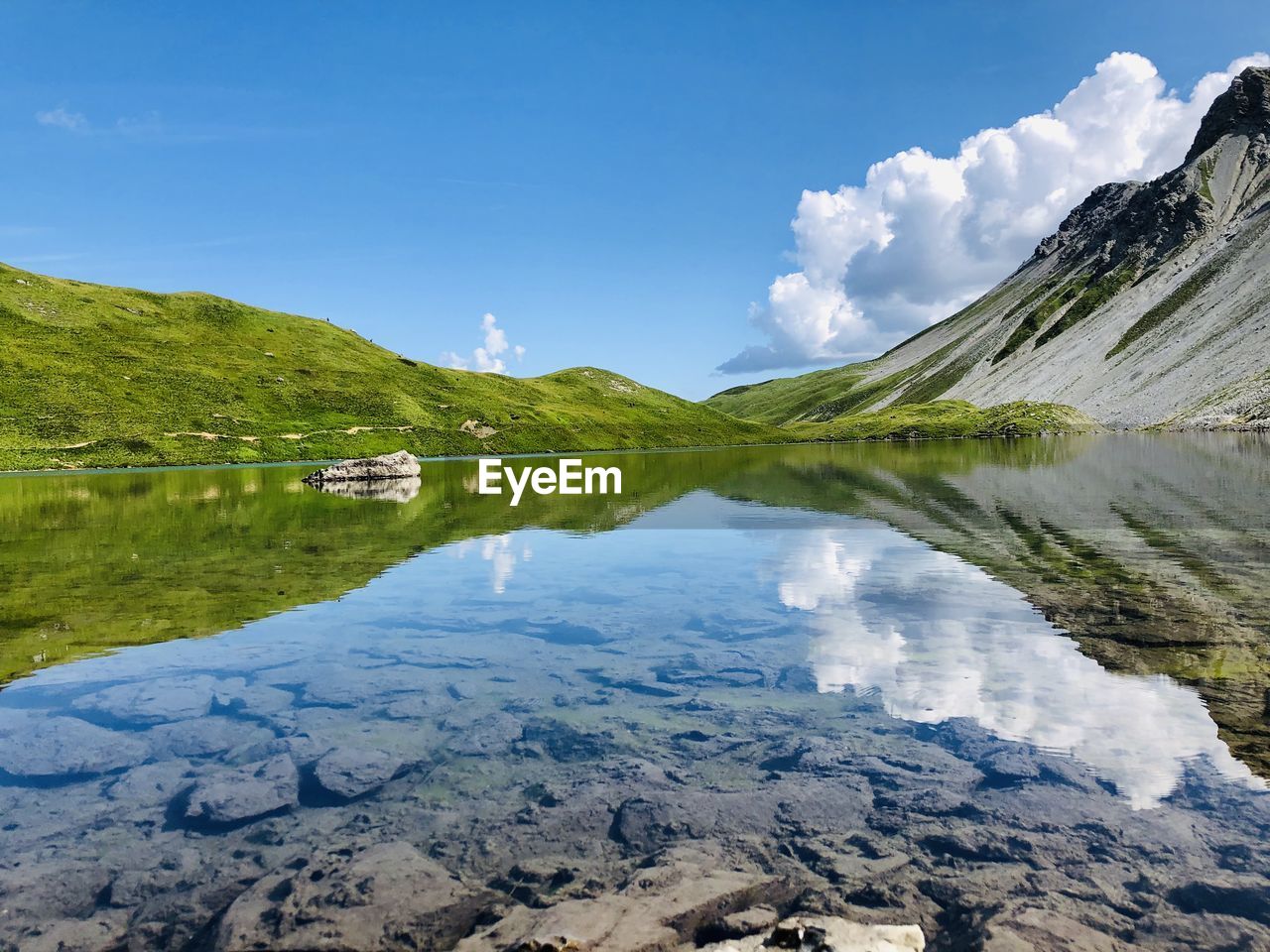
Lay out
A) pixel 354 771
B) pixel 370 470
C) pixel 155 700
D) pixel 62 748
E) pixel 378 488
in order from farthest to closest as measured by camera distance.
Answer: pixel 370 470 → pixel 378 488 → pixel 155 700 → pixel 62 748 → pixel 354 771

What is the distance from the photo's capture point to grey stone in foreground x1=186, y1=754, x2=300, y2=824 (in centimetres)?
1077

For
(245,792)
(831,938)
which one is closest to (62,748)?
(245,792)

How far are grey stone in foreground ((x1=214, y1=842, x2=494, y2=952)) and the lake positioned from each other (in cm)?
4

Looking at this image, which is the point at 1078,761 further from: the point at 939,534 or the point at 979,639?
the point at 939,534

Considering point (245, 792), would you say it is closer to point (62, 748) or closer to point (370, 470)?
point (62, 748)

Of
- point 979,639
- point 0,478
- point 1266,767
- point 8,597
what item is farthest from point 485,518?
point 0,478

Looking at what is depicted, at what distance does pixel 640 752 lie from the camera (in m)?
12.5

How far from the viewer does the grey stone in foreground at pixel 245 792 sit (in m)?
10.8

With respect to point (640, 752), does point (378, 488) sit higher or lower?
higher

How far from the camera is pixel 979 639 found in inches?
722

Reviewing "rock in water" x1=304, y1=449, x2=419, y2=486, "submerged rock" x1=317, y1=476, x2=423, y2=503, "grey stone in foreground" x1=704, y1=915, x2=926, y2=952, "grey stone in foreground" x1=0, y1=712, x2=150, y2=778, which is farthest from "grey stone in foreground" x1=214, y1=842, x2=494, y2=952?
"rock in water" x1=304, y1=449, x2=419, y2=486

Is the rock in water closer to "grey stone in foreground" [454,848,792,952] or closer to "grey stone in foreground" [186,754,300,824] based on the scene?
"grey stone in foreground" [186,754,300,824]

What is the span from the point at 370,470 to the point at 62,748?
86.3 meters

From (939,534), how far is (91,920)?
3542cm
